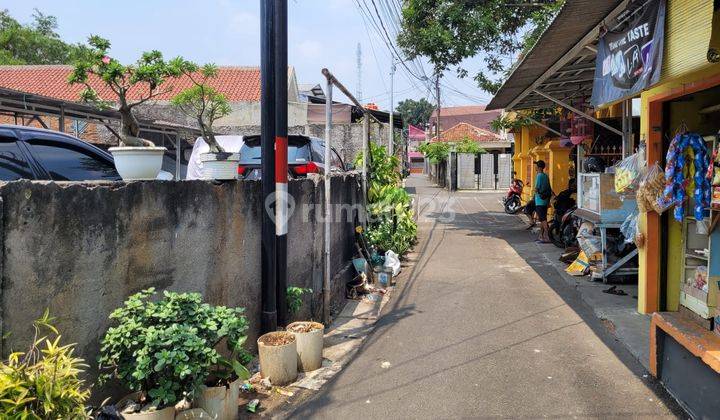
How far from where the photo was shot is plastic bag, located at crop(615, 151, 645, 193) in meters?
6.25

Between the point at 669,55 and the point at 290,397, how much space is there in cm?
396

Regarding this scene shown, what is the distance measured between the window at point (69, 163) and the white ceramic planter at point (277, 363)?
1952mm

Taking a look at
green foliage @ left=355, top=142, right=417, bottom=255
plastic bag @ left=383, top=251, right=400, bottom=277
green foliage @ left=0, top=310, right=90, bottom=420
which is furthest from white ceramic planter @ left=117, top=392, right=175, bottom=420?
green foliage @ left=355, top=142, right=417, bottom=255

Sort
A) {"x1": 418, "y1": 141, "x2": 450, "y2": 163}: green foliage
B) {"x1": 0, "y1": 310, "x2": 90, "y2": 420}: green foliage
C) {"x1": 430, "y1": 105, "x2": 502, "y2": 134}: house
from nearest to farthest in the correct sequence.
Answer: {"x1": 0, "y1": 310, "x2": 90, "y2": 420}: green foliage
{"x1": 418, "y1": 141, "x2": 450, "y2": 163}: green foliage
{"x1": 430, "y1": 105, "x2": 502, "y2": 134}: house

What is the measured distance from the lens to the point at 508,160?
3058 cm

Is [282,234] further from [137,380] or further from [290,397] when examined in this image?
[137,380]

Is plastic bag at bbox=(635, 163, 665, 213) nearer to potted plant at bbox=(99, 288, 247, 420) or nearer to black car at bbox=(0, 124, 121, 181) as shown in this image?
potted plant at bbox=(99, 288, 247, 420)

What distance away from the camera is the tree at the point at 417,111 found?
8700 cm

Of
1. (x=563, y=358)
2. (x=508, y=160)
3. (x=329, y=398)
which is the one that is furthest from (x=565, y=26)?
(x=508, y=160)

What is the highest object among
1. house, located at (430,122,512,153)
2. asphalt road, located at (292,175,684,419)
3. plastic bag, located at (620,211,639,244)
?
house, located at (430,122,512,153)

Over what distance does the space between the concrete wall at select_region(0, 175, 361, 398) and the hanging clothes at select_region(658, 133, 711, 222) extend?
404cm

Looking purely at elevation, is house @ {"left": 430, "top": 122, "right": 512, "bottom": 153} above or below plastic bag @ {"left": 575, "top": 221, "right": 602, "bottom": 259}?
above

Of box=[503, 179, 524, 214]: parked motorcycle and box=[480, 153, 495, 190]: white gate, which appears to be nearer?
box=[503, 179, 524, 214]: parked motorcycle

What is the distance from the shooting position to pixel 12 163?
374 centimetres
